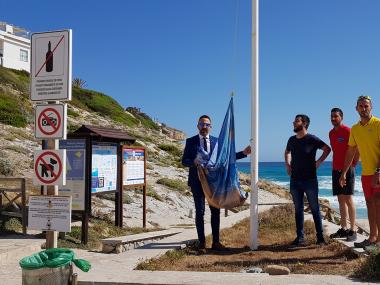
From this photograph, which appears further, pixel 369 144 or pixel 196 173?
pixel 196 173

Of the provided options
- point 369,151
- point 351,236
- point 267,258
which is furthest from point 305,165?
point 267,258

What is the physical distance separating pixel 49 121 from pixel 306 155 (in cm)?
444

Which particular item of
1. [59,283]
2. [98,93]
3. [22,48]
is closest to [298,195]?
[59,283]

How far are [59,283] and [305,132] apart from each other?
487 cm

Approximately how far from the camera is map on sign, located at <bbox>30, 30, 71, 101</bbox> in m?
5.41

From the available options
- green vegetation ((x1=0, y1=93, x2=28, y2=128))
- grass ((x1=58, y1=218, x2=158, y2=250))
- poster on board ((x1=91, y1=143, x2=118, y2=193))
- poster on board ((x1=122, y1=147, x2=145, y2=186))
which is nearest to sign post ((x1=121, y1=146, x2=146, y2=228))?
poster on board ((x1=122, y1=147, x2=145, y2=186))

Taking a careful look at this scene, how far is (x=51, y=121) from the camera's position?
5.44 metres

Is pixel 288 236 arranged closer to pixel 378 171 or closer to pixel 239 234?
pixel 239 234

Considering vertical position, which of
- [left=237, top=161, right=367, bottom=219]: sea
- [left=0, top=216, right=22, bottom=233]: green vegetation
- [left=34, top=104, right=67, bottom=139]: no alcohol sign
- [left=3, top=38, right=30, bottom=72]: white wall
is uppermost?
[left=3, top=38, right=30, bottom=72]: white wall

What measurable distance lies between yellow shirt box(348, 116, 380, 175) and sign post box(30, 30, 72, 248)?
404cm

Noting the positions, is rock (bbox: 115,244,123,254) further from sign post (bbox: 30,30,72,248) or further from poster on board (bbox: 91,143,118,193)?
sign post (bbox: 30,30,72,248)

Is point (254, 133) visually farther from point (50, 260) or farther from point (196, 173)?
point (50, 260)

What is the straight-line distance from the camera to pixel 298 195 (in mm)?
8391

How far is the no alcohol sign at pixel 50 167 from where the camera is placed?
5371 millimetres
